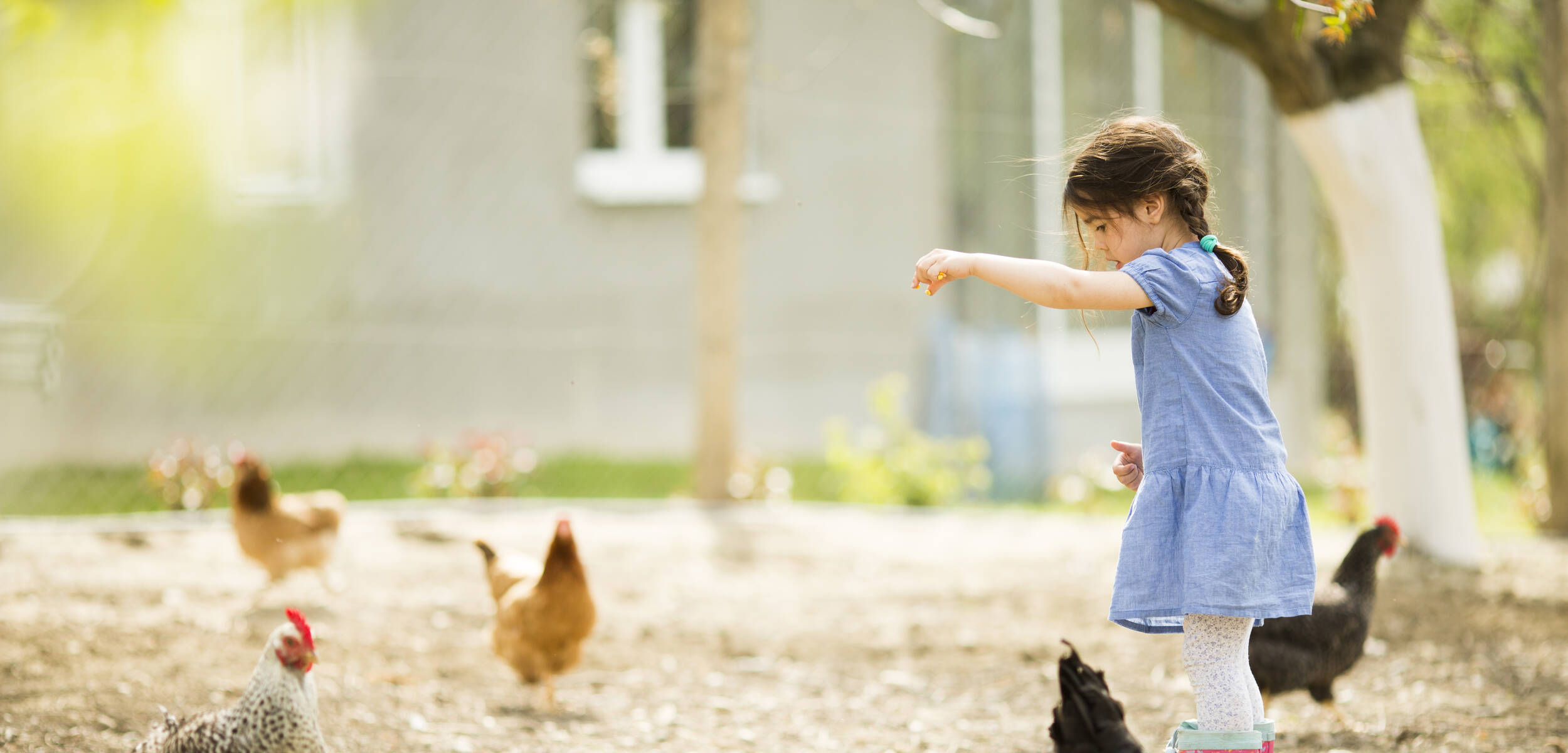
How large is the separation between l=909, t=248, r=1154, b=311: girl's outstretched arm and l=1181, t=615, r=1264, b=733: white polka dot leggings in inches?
25.9

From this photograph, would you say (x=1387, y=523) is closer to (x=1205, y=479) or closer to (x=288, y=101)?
(x=1205, y=479)

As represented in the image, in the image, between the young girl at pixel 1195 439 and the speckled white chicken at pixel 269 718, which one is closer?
the young girl at pixel 1195 439

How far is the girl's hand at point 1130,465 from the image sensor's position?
2.54 m

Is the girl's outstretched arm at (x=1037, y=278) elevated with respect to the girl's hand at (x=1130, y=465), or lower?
elevated

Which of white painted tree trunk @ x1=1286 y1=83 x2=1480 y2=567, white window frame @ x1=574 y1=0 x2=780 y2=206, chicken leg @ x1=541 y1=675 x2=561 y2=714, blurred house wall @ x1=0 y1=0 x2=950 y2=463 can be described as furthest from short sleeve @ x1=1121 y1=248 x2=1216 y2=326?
white window frame @ x1=574 y1=0 x2=780 y2=206

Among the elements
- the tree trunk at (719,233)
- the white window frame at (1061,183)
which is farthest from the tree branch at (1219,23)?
the white window frame at (1061,183)

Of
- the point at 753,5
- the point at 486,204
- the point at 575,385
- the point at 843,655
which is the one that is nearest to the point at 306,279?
the point at 486,204

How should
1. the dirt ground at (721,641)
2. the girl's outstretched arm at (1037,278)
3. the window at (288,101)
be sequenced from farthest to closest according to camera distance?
the window at (288,101)
the dirt ground at (721,641)
the girl's outstretched arm at (1037,278)

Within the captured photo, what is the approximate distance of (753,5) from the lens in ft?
30.1

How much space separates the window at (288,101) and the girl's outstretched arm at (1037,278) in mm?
7505

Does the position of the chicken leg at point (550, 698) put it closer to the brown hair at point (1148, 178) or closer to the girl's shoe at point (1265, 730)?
the girl's shoe at point (1265, 730)

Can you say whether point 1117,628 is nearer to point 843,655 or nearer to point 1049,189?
point 843,655

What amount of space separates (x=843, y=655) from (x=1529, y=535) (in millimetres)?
4120

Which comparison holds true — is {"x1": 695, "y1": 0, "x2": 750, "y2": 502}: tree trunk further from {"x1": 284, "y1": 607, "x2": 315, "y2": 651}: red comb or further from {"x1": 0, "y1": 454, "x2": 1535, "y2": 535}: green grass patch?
{"x1": 284, "y1": 607, "x2": 315, "y2": 651}: red comb
